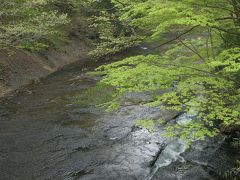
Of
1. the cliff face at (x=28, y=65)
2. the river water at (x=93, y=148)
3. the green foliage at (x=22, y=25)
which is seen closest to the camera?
the river water at (x=93, y=148)

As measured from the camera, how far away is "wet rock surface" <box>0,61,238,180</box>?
9969mm

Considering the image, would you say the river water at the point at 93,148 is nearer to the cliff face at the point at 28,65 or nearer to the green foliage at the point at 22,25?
the cliff face at the point at 28,65

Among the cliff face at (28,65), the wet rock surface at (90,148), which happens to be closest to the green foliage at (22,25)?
→ the cliff face at (28,65)

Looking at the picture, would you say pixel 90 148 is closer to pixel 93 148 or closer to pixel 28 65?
pixel 93 148

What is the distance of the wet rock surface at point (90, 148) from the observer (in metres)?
9.97

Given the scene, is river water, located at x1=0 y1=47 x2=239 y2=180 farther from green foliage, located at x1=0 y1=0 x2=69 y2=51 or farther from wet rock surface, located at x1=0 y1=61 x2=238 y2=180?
green foliage, located at x1=0 y1=0 x2=69 y2=51

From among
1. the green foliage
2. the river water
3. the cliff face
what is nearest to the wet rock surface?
the river water

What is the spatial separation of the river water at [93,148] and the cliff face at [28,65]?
3.86 m

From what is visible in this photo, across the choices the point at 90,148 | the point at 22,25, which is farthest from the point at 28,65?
the point at 90,148

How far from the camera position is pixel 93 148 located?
11.5m

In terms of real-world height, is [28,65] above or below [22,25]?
below

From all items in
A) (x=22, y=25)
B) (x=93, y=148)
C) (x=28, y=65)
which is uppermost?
(x=22, y=25)

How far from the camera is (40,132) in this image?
13.0m

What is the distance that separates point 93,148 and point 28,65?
12.7m
